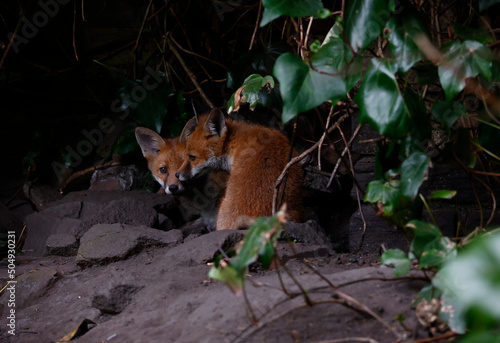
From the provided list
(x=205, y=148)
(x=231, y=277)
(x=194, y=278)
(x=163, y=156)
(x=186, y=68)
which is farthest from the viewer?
(x=186, y=68)

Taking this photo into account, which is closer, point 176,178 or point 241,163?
point 241,163

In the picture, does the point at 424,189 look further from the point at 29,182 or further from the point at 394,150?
the point at 29,182

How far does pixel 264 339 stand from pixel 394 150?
1.32 meters

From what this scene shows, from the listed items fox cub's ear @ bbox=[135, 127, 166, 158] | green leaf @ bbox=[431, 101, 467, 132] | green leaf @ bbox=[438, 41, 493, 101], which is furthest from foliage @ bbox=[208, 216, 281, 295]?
fox cub's ear @ bbox=[135, 127, 166, 158]

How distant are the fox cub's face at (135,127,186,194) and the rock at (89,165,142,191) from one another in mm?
655

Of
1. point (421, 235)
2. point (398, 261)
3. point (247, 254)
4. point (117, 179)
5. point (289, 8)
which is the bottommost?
point (117, 179)

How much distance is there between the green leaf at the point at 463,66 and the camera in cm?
208

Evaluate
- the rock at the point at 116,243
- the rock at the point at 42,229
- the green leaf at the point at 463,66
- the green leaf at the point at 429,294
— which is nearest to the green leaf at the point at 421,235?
the green leaf at the point at 429,294

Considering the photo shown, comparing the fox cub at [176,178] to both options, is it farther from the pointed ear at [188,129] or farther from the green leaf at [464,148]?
the green leaf at [464,148]

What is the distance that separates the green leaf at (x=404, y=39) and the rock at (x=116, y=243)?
2667mm

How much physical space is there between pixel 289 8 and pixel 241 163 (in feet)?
9.16

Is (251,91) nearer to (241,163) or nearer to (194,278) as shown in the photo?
(241,163)

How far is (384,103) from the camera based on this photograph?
2.11 metres

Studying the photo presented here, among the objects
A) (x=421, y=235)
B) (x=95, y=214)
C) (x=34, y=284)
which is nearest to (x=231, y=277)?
(x=421, y=235)
